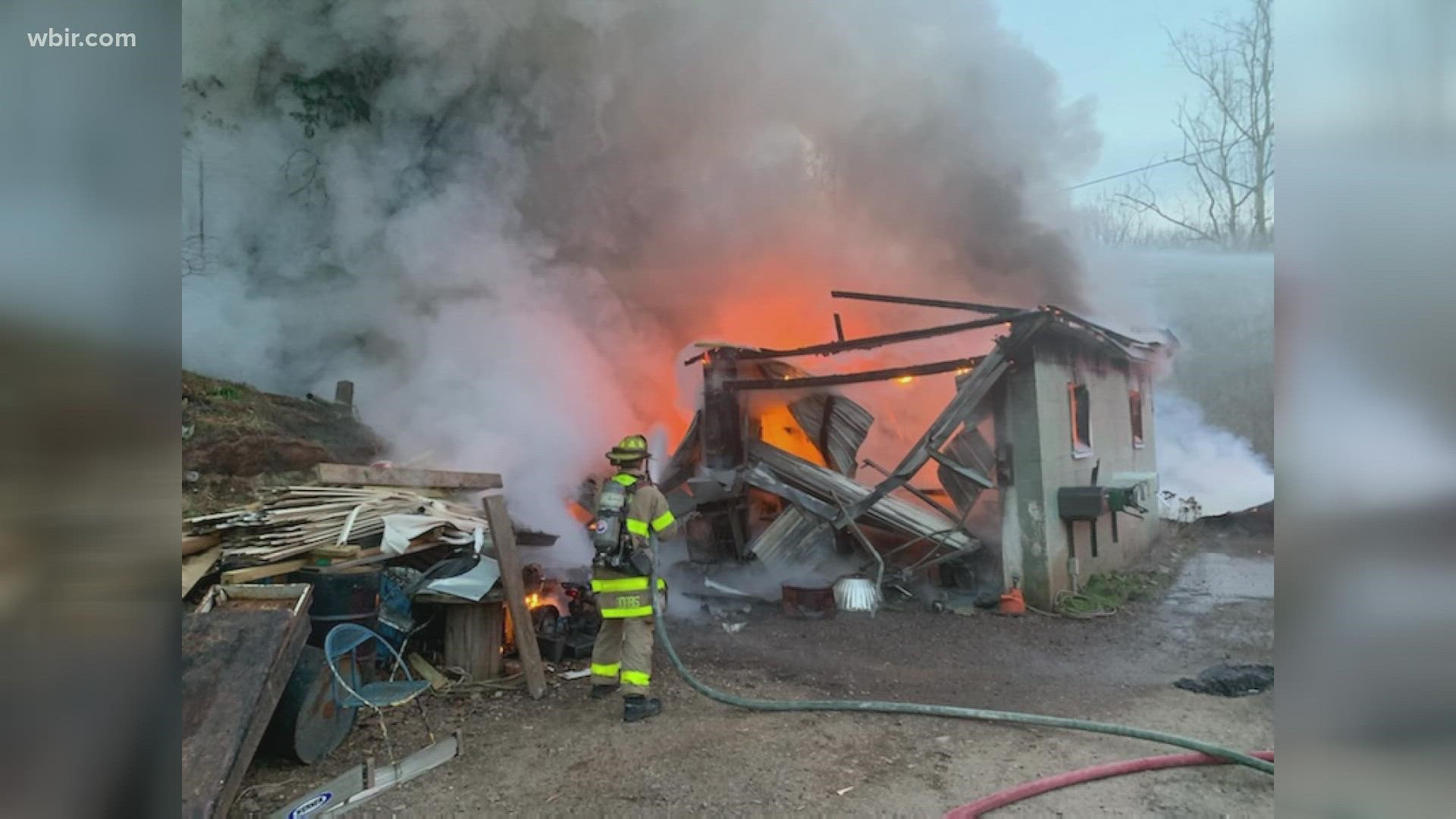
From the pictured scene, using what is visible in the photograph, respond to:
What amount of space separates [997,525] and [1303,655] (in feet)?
16.5

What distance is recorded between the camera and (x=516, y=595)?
5.19 m

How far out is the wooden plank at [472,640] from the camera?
203 inches

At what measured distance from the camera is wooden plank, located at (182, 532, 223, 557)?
15.5 feet

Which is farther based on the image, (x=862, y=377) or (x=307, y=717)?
(x=862, y=377)

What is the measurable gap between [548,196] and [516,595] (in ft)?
16.0

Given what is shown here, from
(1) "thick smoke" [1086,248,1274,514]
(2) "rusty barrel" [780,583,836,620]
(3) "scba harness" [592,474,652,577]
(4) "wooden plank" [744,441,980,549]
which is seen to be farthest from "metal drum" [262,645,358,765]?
(1) "thick smoke" [1086,248,1274,514]

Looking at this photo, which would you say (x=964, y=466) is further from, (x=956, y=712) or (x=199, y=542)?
(x=199, y=542)

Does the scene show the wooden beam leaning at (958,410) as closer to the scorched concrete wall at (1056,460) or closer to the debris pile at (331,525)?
the scorched concrete wall at (1056,460)

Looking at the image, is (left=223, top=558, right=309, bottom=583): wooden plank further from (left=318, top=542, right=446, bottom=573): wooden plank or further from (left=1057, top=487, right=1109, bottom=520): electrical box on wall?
(left=1057, top=487, right=1109, bottom=520): electrical box on wall

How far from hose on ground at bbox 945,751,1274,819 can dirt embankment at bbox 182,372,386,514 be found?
5572mm

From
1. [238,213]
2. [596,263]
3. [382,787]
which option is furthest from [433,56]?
[382,787]

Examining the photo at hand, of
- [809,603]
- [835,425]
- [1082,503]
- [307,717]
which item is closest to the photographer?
[307,717]

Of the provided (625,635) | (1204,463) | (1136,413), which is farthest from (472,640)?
(1136,413)

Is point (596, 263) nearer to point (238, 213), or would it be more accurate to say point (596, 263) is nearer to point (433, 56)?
point (433, 56)
